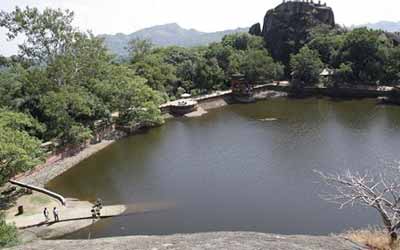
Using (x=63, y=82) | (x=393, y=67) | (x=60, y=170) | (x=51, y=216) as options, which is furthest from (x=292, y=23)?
(x=51, y=216)

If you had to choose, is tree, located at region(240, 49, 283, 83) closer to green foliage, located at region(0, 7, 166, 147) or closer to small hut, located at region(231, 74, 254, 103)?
small hut, located at region(231, 74, 254, 103)

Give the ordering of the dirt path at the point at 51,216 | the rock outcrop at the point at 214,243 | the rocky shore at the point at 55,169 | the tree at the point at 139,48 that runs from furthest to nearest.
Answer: the tree at the point at 139,48 → the rocky shore at the point at 55,169 → the dirt path at the point at 51,216 → the rock outcrop at the point at 214,243

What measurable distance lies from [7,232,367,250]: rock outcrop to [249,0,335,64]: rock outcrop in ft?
211

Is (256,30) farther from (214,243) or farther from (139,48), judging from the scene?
(214,243)

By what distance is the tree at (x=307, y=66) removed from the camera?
64.7 metres

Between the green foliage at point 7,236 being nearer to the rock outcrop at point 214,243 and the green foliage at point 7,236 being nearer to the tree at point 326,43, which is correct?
the rock outcrop at point 214,243

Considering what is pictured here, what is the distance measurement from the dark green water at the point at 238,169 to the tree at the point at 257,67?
42.3 ft

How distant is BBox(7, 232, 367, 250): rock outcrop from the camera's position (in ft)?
36.8

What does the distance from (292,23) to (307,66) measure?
1391cm

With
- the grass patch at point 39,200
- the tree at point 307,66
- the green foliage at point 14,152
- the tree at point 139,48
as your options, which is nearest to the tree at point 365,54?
the tree at point 307,66

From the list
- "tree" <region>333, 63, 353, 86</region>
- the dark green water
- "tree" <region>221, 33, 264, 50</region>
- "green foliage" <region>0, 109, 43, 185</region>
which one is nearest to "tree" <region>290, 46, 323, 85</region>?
"tree" <region>333, 63, 353, 86</region>

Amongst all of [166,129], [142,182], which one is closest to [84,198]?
[142,182]

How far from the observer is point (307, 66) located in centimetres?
6488

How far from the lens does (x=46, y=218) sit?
24.6 m
